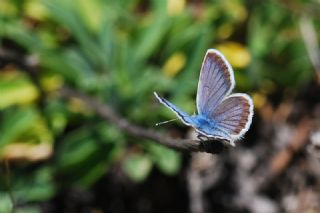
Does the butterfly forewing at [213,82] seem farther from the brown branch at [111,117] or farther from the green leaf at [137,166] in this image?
the green leaf at [137,166]

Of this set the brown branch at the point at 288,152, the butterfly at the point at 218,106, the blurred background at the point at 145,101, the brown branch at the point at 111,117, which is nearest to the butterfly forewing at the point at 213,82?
the butterfly at the point at 218,106

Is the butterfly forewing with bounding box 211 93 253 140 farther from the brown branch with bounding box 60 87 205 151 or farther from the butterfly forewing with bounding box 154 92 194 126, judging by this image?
the brown branch with bounding box 60 87 205 151

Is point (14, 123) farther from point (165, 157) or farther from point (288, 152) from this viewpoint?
point (288, 152)

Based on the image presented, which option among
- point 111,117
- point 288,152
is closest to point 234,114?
point 111,117

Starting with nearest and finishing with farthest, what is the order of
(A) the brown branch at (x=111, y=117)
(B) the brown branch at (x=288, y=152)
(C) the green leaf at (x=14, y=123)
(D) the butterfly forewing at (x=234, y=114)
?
(D) the butterfly forewing at (x=234, y=114), (A) the brown branch at (x=111, y=117), (C) the green leaf at (x=14, y=123), (B) the brown branch at (x=288, y=152)

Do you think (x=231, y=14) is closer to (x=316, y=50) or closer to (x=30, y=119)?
(x=316, y=50)

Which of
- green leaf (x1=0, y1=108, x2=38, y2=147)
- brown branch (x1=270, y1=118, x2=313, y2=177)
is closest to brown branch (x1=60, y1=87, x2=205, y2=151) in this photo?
green leaf (x1=0, y1=108, x2=38, y2=147)
